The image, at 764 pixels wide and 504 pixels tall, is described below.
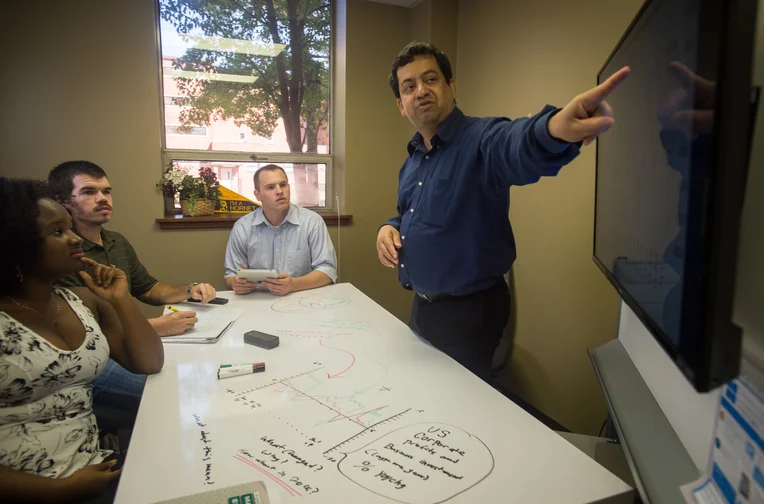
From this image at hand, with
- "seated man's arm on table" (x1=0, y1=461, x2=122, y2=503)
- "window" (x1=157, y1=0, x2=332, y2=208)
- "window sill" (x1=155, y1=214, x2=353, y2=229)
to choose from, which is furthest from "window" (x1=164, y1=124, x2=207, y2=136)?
"seated man's arm on table" (x1=0, y1=461, x2=122, y2=503)

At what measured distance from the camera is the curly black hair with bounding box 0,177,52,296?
1.03m

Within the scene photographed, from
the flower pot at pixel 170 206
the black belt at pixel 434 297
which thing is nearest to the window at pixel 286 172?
the flower pot at pixel 170 206

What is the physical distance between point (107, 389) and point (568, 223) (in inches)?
81.1

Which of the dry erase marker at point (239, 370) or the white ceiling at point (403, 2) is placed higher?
the white ceiling at point (403, 2)

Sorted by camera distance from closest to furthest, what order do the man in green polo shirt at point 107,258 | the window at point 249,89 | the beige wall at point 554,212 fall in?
the man in green polo shirt at point 107,258
the beige wall at point 554,212
the window at point 249,89

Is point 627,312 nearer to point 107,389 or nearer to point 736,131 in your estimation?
point 736,131

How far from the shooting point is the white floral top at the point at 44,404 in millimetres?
956

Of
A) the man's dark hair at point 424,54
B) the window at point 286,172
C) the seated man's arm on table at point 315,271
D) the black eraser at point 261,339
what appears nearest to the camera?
the black eraser at point 261,339

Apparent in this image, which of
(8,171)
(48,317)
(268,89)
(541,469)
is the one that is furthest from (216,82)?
(541,469)

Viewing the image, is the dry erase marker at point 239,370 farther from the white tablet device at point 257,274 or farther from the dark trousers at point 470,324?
the white tablet device at point 257,274

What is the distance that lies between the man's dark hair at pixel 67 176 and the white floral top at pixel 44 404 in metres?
0.98

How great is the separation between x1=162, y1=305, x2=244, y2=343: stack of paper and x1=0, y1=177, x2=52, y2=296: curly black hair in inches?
19.8

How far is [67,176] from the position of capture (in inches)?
71.7

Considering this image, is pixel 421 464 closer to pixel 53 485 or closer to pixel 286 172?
pixel 53 485
